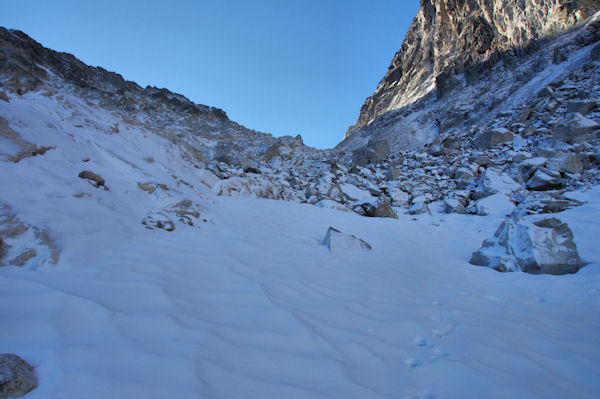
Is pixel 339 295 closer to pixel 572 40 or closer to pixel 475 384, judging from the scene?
pixel 475 384

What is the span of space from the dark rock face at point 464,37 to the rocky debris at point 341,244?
2757cm

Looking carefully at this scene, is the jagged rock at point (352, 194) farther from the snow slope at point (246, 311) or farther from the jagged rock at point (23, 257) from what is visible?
the jagged rock at point (23, 257)

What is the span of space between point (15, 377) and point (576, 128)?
13254mm

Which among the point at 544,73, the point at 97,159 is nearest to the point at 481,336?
the point at 97,159

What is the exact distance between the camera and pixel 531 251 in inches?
129

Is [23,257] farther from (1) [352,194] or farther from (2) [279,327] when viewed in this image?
(1) [352,194]

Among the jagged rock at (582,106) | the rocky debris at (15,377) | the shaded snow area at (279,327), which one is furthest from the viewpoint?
the jagged rock at (582,106)

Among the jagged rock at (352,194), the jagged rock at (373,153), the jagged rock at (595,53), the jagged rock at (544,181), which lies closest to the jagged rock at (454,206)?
the jagged rock at (544,181)

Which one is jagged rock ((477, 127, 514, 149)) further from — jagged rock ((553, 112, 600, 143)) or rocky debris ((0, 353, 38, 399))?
rocky debris ((0, 353, 38, 399))

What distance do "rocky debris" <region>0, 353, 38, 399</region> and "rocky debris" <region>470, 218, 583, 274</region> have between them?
425 cm

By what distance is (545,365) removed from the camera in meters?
1.46

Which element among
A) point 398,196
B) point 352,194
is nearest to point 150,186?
point 352,194

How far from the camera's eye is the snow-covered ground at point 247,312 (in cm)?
109

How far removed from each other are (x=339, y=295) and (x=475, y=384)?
3.64 ft
